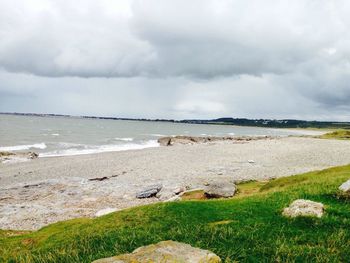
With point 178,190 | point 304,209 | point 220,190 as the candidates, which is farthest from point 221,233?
point 178,190

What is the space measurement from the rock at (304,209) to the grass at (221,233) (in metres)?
0.27

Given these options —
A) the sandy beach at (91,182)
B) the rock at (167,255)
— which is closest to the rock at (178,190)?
the sandy beach at (91,182)

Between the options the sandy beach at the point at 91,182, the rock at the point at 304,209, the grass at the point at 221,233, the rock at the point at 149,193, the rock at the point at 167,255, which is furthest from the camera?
the rock at the point at 149,193

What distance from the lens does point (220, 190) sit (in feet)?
72.9

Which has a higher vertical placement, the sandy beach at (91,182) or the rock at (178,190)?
the rock at (178,190)

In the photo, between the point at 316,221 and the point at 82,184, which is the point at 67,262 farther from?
the point at 82,184

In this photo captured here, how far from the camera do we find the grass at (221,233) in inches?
328

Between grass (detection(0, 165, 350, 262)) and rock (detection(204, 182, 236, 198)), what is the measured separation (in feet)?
18.7

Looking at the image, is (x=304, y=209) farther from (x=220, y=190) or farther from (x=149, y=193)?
(x=149, y=193)

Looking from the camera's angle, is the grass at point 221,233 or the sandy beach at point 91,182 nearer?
the grass at point 221,233

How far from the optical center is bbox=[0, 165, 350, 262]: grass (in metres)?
8.33

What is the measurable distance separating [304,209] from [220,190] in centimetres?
1076

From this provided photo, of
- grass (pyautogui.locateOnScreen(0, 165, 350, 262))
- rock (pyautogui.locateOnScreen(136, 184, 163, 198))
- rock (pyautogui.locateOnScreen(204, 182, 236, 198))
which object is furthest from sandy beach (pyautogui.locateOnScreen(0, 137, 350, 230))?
grass (pyautogui.locateOnScreen(0, 165, 350, 262))

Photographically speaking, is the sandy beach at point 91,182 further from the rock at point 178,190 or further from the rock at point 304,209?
the rock at point 304,209
